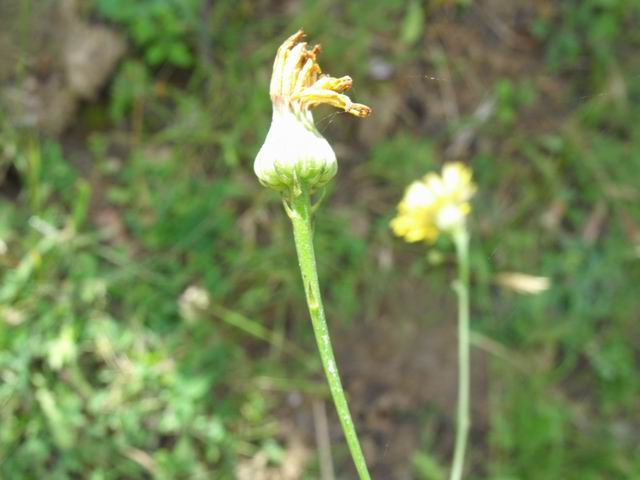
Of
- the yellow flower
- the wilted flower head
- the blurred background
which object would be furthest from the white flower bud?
the blurred background

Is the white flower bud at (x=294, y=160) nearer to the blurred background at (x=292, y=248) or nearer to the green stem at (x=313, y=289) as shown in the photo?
the green stem at (x=313, y=289)

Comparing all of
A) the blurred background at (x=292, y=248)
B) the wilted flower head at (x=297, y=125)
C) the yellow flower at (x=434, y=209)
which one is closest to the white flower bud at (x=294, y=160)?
the wilted flower head at (x=297, y=125)

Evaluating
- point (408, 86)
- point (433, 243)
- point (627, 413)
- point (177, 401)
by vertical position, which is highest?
point (408, 86)

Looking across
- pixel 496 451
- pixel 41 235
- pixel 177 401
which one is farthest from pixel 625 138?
pixel 41 235

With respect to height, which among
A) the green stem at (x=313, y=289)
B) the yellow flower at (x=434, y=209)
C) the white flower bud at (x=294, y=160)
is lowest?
the green stem at (x=313, y=289)

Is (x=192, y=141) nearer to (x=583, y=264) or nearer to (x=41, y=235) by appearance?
(x=41, y=235)
